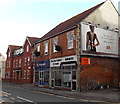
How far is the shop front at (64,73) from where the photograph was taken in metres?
22.2

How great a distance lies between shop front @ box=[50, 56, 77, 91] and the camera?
22.2m

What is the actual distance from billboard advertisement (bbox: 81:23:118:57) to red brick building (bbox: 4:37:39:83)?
20696 millimetres

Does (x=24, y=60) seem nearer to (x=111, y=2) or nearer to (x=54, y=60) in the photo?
(x=54, y=60)

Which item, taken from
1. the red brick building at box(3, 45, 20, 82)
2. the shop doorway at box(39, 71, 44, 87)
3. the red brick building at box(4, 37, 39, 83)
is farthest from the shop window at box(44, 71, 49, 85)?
the red brick building at box(3, 45, 20, 82)

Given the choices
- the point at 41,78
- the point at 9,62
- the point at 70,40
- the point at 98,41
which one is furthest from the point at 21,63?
the point at 98,41

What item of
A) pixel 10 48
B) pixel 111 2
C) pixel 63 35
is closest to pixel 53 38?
pixel 63 35

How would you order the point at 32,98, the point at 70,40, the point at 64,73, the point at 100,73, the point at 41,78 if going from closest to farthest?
the point at 32,98, the point at 100,73, the point at 70,40, the point at 64,73, the point at 41,78

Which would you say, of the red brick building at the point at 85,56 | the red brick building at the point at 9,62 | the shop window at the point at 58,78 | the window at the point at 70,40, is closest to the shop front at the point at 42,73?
the red brick building at the point at 85,56

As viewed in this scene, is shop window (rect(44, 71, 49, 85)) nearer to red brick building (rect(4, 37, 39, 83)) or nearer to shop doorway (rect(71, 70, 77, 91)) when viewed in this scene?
shop doorway (rect(71, 70, 77, 91))

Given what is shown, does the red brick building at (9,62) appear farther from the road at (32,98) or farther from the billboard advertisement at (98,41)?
the road at (32,98)

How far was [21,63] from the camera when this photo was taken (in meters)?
46.5

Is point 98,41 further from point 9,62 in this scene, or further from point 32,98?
point 9,62

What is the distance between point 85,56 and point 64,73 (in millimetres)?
3797

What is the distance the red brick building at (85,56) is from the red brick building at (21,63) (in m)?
14.3
